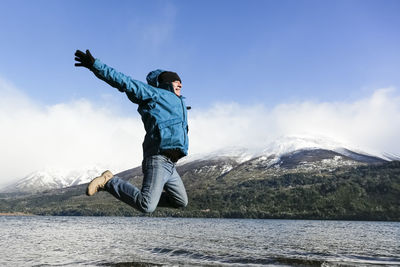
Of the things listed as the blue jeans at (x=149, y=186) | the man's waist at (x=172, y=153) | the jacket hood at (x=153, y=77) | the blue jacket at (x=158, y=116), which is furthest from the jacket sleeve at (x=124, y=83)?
the blue jeans at (x=149, y=186)

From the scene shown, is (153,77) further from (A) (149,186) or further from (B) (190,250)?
(B) (190,250)

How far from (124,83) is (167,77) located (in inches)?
56.4

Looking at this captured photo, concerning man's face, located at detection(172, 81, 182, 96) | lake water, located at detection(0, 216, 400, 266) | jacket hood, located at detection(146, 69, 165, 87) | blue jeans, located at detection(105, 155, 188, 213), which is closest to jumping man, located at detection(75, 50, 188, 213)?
blue jeans, located at detection(105, 155, 188, 213)

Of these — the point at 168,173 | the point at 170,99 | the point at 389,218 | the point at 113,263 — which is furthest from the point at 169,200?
the point at 389,218

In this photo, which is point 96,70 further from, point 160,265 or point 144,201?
point 160,265

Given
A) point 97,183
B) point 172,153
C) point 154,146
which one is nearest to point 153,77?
point 154,146

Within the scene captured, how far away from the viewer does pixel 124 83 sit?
726cm

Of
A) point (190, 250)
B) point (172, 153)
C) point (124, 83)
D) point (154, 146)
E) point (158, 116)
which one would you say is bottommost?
point (190, 250)

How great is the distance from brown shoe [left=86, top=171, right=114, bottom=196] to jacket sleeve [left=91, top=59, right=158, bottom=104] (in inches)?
73.4

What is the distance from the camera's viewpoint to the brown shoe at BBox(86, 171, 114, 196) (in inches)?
299

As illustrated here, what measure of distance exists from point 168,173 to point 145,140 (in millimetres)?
896

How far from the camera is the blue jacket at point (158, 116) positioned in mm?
7527

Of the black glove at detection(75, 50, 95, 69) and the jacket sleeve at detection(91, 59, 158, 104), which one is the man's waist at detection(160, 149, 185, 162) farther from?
the black glove at detection(75, 50, 95, 69)

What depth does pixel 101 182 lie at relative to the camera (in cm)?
796
